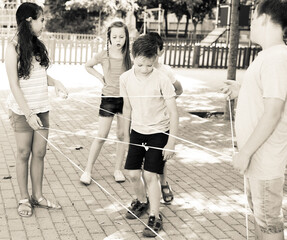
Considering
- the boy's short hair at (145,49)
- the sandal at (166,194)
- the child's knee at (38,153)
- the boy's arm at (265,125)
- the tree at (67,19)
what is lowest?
the sandal at (166,194)

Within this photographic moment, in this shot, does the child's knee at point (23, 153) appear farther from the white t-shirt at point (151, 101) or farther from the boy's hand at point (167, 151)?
the boy's hand at point (167, 151)

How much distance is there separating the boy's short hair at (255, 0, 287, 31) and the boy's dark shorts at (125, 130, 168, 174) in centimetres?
178

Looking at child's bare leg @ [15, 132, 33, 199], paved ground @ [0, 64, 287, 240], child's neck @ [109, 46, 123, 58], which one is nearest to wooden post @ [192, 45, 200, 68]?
paved ground @ [0, 64, 287, 240]

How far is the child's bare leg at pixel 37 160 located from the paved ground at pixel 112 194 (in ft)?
0.75

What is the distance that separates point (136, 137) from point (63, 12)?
34944mm

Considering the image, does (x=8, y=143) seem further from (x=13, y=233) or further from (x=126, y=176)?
(x=13, y=233)

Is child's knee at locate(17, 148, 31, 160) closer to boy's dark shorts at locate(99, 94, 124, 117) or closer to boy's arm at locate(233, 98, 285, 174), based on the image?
boy's dark shorts at locate(99, 94, 124, 117)

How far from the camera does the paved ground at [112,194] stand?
4.33 metres

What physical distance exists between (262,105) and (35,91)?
2.28 m

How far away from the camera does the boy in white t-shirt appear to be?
2.72m

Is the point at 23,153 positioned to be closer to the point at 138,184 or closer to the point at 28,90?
the point at 28,90

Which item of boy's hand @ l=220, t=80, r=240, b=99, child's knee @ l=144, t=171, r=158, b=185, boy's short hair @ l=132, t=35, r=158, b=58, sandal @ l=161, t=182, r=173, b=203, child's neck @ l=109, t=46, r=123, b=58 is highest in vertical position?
boy's short hair @ l=132, t=35, r=158, b=58

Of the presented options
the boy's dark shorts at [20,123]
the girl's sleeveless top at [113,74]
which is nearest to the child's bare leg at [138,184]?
the boy's dark shorts at [20,123]

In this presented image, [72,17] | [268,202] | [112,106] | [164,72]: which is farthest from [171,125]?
[72,17]
